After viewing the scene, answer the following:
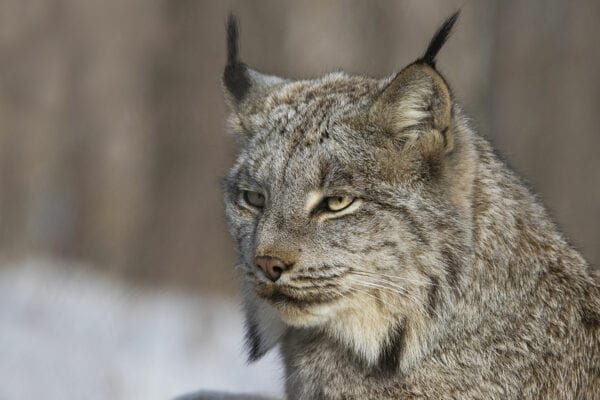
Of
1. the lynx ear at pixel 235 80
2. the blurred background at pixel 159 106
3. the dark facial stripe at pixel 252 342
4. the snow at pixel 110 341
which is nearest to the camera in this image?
the dark facial stripe at pixel 252 342

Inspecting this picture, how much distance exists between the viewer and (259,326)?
5594mm

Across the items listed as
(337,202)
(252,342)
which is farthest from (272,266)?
(252,342)

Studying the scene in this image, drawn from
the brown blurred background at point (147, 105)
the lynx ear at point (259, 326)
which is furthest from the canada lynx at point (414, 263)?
the brown blurred background at point (147, 105)

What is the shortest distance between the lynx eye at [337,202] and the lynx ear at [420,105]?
0.39m

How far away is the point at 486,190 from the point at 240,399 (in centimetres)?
218

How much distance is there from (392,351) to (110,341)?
5.85 meters

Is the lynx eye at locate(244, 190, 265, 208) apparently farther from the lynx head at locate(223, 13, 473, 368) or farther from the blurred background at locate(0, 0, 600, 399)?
the blurred background at locate(0, 0, 600, 399)

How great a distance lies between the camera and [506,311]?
16.6 feet

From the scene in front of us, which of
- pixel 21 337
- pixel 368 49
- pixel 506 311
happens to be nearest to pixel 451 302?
pixel 506 311

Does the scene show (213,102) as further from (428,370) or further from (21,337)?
(428,370)

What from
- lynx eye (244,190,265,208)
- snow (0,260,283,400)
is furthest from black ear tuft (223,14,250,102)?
snow (0,260,283,400)

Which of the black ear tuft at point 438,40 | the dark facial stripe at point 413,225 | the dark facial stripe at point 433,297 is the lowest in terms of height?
the dark facial stripe at point 433,297

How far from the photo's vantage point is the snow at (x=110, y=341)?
28.8ft

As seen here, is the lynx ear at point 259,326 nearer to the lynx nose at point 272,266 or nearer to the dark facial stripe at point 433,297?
the lynx nose at point 272,266
